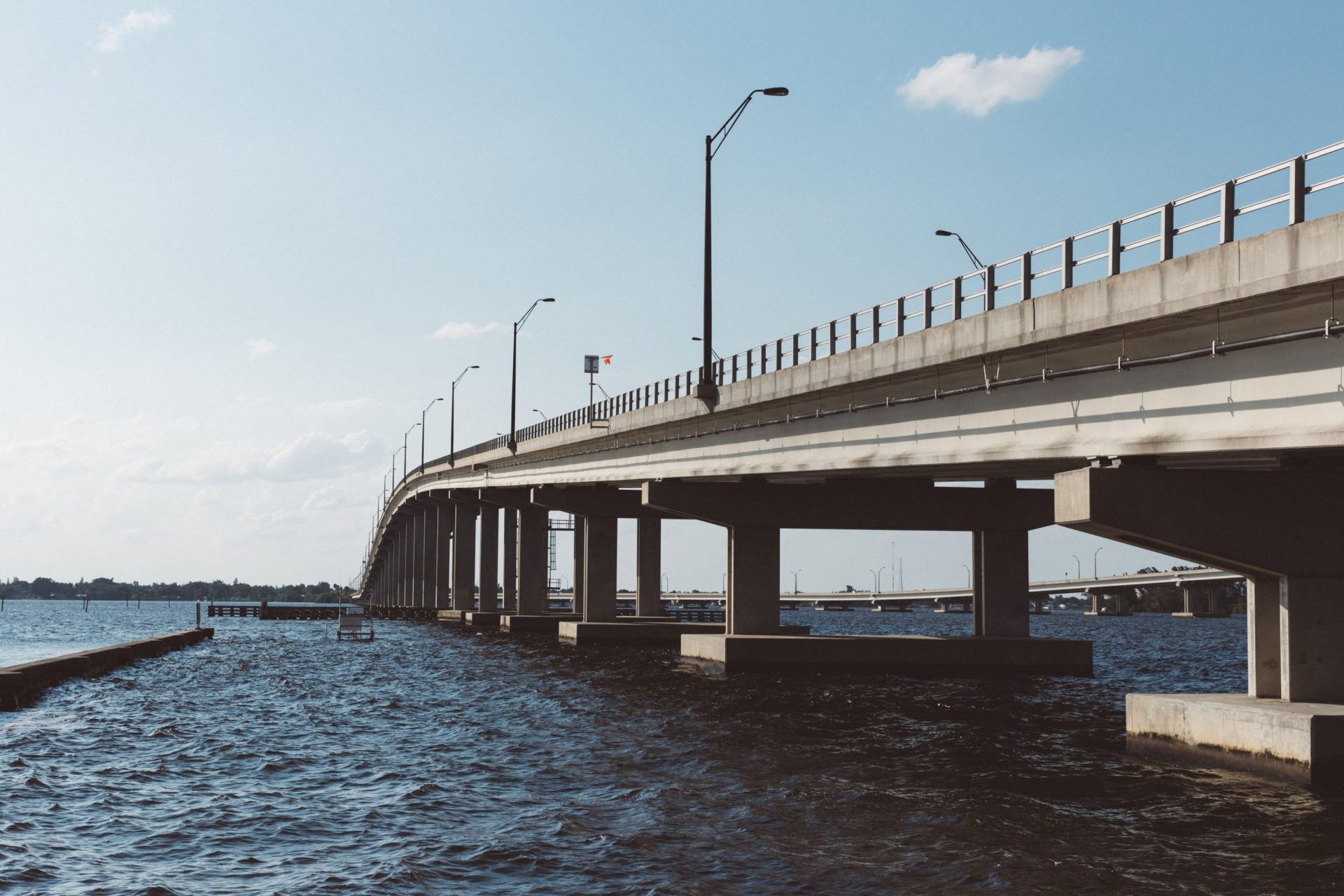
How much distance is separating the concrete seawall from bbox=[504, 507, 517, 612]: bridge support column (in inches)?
1347

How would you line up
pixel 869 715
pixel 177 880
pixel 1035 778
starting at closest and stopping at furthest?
pixel 177 880, pixel 1035 778, pixel 869 715

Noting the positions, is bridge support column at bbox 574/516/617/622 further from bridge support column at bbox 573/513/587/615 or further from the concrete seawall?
bridge support column at bbox 573/513/587/615

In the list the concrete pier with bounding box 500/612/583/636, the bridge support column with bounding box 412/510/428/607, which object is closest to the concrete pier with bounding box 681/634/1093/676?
the concrete pier with bounding box 500/612/583/636

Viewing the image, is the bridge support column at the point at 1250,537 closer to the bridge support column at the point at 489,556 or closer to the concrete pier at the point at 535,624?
the concrete pier at the point at 535,624

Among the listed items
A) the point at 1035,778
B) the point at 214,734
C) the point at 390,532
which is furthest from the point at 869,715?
the point at 390,532

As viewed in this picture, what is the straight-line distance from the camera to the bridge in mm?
22344

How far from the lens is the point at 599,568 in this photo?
7831 cm

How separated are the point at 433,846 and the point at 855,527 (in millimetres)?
36200

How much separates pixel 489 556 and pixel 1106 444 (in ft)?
309

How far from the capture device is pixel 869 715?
123 ft

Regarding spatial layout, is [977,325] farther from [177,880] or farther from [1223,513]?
[177,880]

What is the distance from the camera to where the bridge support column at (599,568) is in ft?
256

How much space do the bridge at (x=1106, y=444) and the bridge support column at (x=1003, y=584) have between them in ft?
0.71

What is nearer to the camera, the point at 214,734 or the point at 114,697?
the point at 214,734
